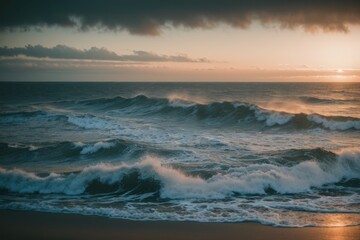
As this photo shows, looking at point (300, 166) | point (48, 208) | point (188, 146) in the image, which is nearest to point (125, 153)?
point (188, 146)

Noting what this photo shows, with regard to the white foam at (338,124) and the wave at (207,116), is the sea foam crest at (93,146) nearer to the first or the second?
the wave at (207,116)

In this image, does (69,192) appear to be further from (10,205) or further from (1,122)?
(1,122)

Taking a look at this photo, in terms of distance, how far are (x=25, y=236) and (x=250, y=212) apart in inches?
219

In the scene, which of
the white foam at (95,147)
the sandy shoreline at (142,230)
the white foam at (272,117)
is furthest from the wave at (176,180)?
the white foam at (272,117)

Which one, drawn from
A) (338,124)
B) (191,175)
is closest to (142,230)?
(191,175)

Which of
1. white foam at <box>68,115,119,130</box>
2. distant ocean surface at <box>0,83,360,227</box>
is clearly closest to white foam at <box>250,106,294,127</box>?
distant ocean surface at <box>0,83,360,227</box>

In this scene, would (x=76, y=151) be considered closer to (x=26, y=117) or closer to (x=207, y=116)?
(x=207, y=116)

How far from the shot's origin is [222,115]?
2980 centimetres

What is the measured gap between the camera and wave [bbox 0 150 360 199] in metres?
11.7

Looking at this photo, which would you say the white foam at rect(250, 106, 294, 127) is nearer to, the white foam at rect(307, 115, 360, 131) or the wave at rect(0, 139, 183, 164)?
the white foam at rect(307, 115, 360, 131)

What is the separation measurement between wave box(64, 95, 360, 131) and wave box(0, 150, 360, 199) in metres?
11.2

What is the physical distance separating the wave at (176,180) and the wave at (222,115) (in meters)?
11.2

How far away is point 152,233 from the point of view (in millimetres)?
8438

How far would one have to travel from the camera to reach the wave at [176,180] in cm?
1167
